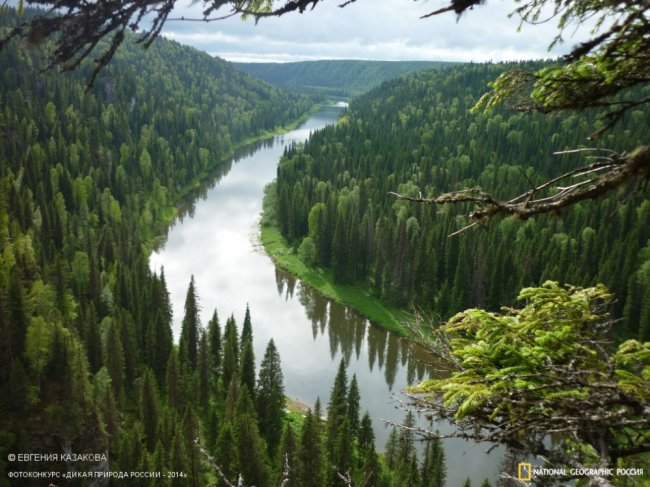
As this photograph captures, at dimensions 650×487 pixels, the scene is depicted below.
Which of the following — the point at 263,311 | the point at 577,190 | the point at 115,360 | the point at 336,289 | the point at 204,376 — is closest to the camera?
the point at 577,190

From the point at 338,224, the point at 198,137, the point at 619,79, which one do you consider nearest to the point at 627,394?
the point at 619,79

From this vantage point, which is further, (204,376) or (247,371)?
(204,376)

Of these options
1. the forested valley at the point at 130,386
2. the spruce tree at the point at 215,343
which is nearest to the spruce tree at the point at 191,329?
the forested valley at the point at 130,386

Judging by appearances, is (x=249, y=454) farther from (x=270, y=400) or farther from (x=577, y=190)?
(x=577, y=190)

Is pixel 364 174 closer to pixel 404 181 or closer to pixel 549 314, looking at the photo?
pixel 404 181

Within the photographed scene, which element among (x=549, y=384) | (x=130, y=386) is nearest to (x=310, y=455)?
(x=130, y=386)

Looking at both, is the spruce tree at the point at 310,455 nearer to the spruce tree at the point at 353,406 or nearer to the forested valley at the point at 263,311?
the forested valley at the point at 263,311

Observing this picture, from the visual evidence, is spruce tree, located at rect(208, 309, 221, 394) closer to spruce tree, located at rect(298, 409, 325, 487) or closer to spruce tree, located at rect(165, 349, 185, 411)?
spruce tree, located at rect(165, 349, 185, 411)

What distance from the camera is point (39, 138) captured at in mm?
123188

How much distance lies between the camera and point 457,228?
76125 millimetres

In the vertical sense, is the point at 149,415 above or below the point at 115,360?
below

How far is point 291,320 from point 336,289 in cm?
1287

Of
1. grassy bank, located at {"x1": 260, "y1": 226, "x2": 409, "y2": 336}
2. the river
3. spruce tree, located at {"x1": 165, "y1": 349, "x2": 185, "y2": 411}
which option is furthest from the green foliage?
grassy bank, located at {"x1": 260, "y1": 226, "x2": 409, "y2": 336}

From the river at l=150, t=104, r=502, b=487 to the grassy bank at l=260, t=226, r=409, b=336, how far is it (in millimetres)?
1357
